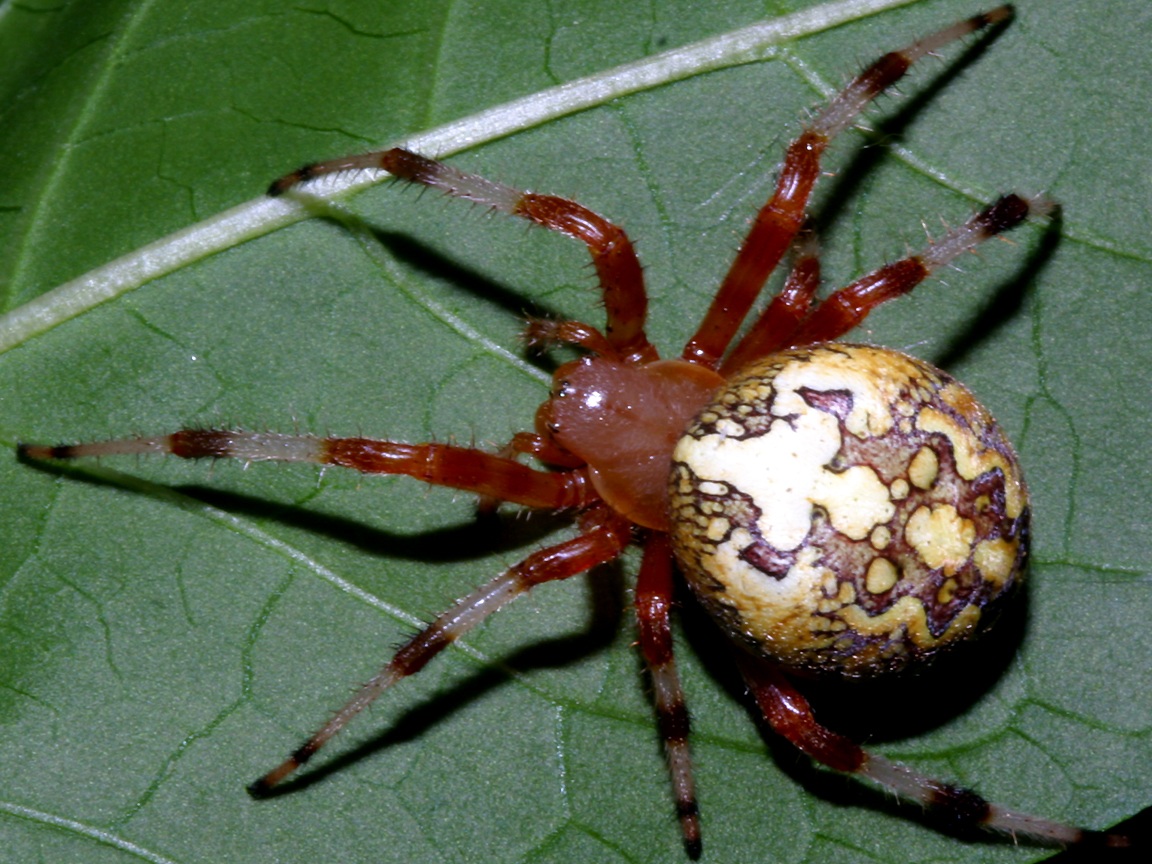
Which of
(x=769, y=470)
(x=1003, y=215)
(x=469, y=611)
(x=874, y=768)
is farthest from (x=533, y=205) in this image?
(x=874, y=768)

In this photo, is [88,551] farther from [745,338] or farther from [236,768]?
[745,338]

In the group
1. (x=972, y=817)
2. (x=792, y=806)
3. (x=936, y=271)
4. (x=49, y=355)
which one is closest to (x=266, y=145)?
(x=49, y=355)

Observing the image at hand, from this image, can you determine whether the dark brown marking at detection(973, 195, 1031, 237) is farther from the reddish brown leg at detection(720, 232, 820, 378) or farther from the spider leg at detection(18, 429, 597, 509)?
the spider leg at detection(18, 429, 597, 509)

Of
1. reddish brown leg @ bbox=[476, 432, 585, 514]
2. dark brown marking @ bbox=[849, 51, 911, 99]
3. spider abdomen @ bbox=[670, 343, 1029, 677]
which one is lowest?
reddish brown leg @ bbox=[476, 432, 585, 514]

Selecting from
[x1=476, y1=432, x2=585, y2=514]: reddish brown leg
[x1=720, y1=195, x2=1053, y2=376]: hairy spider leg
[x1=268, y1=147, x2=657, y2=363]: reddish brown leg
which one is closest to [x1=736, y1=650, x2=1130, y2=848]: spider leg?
[x1=476, y1=432, x2=585, y2=514]: reddish brown leg

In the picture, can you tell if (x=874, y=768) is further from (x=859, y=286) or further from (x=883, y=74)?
(x=883, y=74)

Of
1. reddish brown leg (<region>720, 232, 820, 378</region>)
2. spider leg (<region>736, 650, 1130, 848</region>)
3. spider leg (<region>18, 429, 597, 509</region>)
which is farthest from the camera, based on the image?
reddish brown leg (<region>720, 232, 820, 378</region>)

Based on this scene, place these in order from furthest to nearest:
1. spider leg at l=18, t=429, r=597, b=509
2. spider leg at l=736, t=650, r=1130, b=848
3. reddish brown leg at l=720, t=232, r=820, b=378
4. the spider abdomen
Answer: reddish brown leg at l=720, t=232, r=820, b=378 < spider leg at l=736, t=650, r=1130, b=848 < spider leg at l=18, t=429, r=597, b=509 < the spider abdomen
